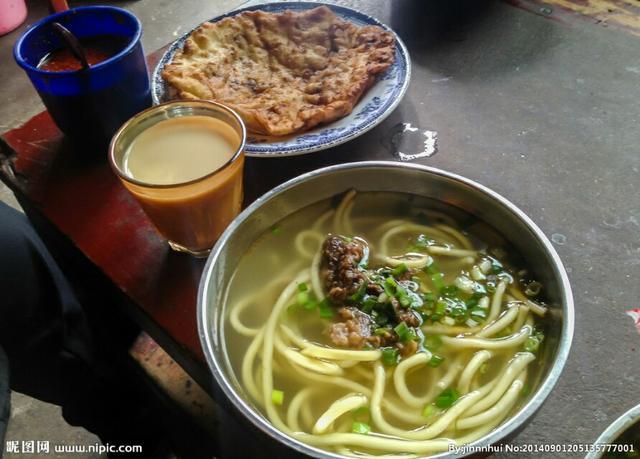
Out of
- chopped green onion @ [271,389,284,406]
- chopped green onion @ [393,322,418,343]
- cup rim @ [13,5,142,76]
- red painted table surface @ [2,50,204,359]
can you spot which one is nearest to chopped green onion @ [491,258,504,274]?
chopped green onion @ [393,322,418,343]

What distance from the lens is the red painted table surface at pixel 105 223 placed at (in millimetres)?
1212

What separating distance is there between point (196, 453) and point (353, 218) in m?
1.02

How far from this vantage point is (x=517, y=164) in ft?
4.95

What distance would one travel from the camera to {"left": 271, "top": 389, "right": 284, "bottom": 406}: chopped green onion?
932mm

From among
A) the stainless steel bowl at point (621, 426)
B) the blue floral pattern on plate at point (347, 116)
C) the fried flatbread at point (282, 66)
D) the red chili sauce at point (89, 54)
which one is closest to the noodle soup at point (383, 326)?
the stainless steel bowl at point (621, 426)

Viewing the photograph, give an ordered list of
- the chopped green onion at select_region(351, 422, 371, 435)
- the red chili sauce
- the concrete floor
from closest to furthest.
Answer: the chopped green onion at select_region(351, 422, 371, 435) → the red chili sauce → the concrete floor

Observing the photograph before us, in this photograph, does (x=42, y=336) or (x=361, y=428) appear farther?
(x=42, y=336)

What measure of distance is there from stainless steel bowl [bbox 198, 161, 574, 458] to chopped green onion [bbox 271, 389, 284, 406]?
3.7 inches

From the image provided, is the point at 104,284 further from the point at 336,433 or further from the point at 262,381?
the point at 336,433

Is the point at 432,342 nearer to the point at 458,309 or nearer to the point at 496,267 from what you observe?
the point at 458,309

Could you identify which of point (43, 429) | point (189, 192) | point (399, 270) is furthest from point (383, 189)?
point (43, 429)

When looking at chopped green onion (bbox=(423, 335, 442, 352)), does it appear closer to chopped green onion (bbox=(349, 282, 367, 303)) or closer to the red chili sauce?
chopped green onion (bbox=(349, 282, 367, 303))

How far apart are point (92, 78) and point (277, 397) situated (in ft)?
3.10

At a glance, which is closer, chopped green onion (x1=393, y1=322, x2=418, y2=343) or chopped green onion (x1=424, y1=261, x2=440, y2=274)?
chopped green onion (x1=393, y1=322, x2=418, y2=343)
